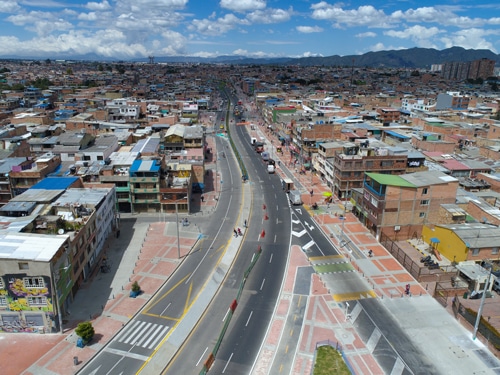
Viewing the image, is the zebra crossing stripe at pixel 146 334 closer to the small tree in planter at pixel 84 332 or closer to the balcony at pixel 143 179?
the small tree in planter at pixel 84 332

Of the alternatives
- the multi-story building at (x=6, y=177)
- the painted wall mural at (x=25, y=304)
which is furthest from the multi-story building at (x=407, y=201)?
the multi-story building at (x=6, y=177)

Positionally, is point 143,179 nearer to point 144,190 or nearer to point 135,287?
point 144,190

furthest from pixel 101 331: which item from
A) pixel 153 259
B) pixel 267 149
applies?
pixel 267 149

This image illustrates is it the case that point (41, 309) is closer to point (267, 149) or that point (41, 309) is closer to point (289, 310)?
point (289, 310)

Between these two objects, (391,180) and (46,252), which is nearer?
(46,252)

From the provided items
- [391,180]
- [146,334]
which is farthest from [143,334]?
[391,180]

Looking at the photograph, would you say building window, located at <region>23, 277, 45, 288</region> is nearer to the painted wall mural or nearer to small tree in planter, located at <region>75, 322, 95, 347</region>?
the painted wall mural
